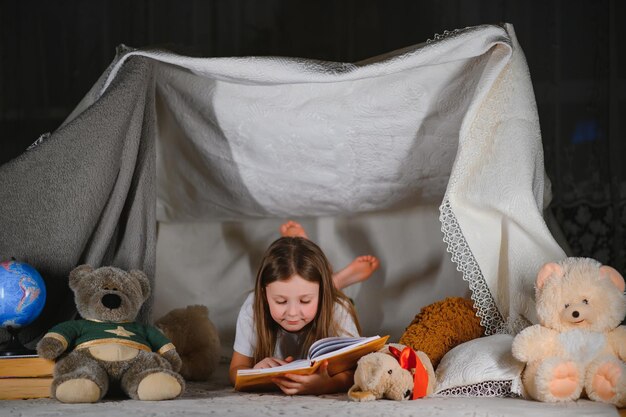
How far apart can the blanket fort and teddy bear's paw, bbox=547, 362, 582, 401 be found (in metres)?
0.20

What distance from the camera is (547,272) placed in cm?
185

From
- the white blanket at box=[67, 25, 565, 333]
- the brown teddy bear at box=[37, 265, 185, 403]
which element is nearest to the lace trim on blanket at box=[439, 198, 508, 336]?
the white blanket at box=[67, 25, 565, 333]

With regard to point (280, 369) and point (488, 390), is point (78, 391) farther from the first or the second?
point (488, 390)

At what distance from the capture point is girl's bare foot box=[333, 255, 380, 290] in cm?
245

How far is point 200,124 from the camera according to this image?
2.43m

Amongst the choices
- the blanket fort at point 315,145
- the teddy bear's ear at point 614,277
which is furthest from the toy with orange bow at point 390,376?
the teddy bear's ear at point 614,277

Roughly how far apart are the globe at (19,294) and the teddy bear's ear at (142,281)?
0.19 m

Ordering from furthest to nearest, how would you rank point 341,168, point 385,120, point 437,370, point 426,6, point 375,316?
1. point 426,6
2. point 375,316
3. point 341,168
4. point 385,120
5. point 437,370

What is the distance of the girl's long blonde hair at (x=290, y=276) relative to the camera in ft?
6.70

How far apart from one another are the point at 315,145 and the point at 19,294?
865 mm

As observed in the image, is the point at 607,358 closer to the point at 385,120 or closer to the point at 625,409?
the point at 625,409

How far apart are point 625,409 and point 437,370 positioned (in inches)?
15.7

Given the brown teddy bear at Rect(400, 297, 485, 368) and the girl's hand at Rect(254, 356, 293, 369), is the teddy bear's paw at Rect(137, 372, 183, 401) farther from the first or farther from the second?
the brown teddy bear at Rect(400, 297, 485, 368)

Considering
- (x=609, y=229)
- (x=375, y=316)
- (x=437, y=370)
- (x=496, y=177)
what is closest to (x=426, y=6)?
(x=609, y=229)
